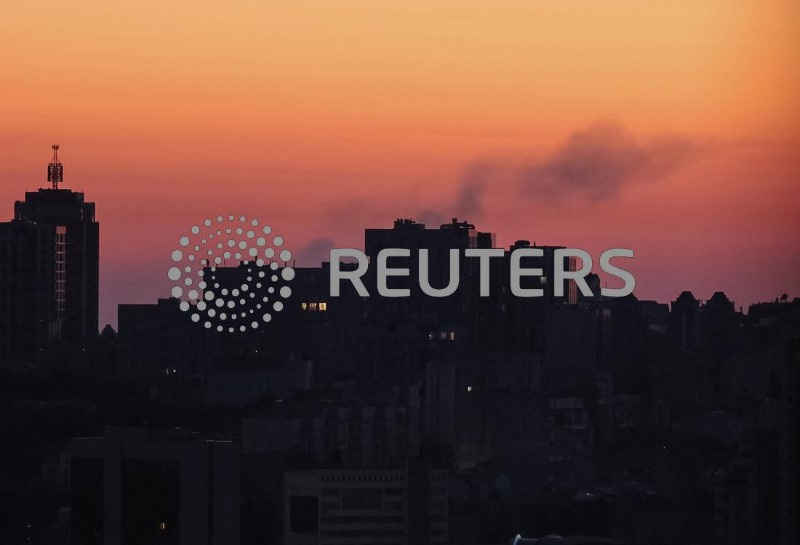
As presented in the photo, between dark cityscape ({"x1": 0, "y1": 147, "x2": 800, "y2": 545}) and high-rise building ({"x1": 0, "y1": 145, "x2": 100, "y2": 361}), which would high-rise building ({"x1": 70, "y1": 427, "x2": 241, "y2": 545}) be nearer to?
dark cityscape ({"x1": 0, "y1": 147, "x2": 800, "y2": 545})

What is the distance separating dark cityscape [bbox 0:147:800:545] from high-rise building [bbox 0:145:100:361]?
3 centimetres

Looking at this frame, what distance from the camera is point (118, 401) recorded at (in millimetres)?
30500

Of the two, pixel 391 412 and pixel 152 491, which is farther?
pixel 391 412

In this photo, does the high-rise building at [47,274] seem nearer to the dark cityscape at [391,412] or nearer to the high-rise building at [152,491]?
the dark cityscape at [391,412]

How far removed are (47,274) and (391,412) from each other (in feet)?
24.5

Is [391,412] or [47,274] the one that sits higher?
[47,274]

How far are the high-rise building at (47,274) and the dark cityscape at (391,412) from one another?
0.11ft

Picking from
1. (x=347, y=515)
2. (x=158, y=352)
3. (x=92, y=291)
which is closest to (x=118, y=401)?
(x=158, y=352)

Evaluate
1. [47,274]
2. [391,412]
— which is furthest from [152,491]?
[47,274]

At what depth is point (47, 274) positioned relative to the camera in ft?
115

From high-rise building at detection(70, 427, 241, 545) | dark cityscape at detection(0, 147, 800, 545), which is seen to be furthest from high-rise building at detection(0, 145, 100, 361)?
high-rise building at detection(70, 427, 241, 545)

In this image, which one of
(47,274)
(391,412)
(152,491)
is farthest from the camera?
(47,274)

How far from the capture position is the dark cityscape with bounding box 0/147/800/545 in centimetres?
2214

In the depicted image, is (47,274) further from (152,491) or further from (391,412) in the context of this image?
(152,491)
